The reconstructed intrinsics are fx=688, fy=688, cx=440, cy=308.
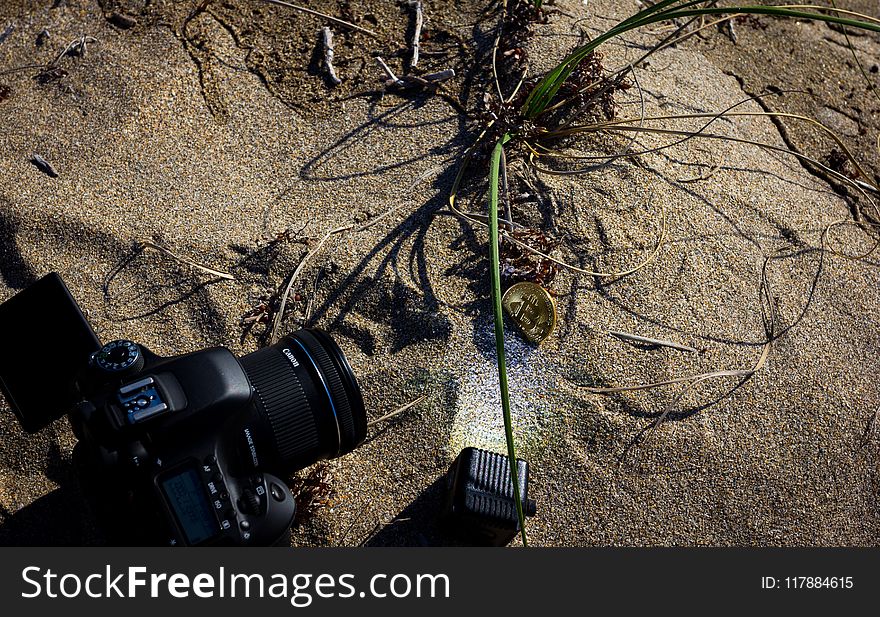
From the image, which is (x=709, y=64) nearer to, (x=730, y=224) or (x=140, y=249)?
(x=730, y=224)

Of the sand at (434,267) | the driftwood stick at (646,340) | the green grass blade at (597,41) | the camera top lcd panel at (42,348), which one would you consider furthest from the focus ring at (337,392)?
the green grass blade at (597,41)

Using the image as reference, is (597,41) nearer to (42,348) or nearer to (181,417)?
(181,417)

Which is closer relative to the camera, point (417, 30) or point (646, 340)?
point (646, 340)

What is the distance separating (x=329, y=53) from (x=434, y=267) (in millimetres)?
1070

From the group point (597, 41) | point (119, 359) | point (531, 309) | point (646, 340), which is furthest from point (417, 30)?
point (119, 359)

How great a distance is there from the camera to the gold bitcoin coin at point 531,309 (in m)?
2.30

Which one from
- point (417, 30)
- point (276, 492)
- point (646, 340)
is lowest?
point (276, 492)

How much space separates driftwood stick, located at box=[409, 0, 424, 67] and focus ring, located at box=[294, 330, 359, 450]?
143 cm

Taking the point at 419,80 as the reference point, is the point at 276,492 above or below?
below

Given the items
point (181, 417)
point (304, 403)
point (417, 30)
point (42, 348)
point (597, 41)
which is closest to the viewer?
point (181, 417)

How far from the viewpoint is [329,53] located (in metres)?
2.79

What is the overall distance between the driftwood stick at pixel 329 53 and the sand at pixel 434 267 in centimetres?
5

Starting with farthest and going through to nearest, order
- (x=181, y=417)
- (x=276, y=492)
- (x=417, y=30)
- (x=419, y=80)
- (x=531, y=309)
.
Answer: (x=417, y=30)
(x=419, y=80)
(x=531, y=309)
(x=276, y=492)
(x=181, y=417)

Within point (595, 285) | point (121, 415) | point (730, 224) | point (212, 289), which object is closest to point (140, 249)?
point (212, 289)
